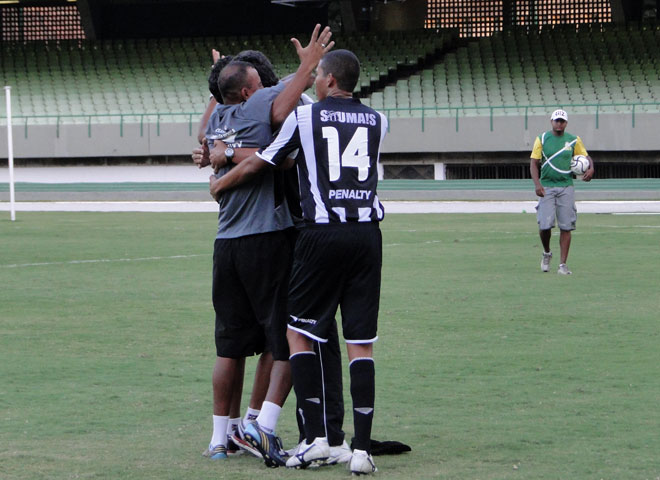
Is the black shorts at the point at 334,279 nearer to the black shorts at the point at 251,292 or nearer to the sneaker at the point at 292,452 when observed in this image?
the black shorts at the point at 251,292

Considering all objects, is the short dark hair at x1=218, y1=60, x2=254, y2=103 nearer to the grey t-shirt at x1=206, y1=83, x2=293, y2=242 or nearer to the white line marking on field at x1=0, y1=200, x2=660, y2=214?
the grey t-shirt at x1=206, y1=83, x2=293, y2=242

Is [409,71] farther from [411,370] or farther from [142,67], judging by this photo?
[411,370]

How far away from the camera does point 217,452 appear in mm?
6109

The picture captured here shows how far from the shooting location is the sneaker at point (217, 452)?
6.10m

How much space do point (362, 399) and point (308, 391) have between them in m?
0.29

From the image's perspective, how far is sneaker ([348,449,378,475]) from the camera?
567 centimetres

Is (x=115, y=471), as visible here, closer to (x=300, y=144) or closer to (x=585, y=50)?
(x=300, y=144)

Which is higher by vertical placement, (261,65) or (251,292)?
(261,65)

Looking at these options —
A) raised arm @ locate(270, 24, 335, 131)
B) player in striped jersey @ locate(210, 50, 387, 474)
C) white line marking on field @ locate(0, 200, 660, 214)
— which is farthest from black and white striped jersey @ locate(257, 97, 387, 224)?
white line marking on field @ locate(0, 200, 660, 214)

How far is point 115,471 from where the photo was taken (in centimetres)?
576

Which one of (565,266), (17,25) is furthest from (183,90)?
(565,266)

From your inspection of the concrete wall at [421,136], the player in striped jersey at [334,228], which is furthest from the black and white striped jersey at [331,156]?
the concrete wall at [421,136]

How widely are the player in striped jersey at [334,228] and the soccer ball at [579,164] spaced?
33.4 feet

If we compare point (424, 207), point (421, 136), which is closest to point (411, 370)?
point (424, 207)
